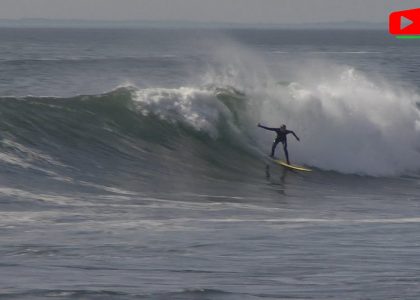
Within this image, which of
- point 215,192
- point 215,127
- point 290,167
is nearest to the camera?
point 215,192

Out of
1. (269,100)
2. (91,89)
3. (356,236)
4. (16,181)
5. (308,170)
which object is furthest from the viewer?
(91,89)

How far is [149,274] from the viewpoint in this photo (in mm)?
11547

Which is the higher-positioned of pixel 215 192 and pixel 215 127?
pixel 215 127

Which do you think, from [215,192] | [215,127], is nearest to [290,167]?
[215,127]

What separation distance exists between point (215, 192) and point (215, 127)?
659 centimetres

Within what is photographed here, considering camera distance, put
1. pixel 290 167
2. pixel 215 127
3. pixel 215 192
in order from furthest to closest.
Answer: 1. pixel 215 127
2. pixel 290 167
3. pixel 215 192

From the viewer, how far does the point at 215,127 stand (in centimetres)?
2711

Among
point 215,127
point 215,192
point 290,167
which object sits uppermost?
point 215,127

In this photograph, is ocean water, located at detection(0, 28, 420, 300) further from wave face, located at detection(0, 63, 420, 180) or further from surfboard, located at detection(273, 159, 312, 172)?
surfboard, located at detection(273, 159, 312, 172)

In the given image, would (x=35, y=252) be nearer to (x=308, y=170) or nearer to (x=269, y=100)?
(x=308, y=170)

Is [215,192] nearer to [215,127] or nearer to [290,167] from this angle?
[290,167]

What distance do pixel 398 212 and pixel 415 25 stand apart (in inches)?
232

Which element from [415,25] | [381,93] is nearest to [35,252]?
[415,25]

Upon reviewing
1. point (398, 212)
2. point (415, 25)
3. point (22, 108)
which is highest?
point (415, 25)
